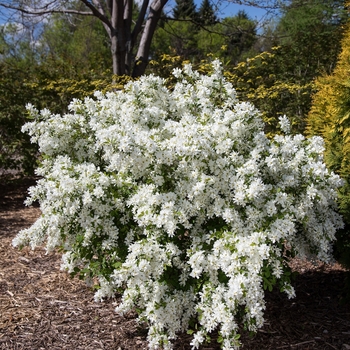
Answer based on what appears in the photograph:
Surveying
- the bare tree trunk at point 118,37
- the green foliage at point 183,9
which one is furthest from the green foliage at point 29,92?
the green foliage at point 183,9

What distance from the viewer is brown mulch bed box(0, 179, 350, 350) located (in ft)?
10.3

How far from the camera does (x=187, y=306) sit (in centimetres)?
272

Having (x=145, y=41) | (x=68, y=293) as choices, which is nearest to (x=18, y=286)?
(x=68, y=293)

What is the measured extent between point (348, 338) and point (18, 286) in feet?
9.66

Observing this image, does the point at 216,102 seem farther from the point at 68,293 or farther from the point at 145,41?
the point at 145,41

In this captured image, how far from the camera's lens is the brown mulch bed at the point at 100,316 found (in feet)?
10.3

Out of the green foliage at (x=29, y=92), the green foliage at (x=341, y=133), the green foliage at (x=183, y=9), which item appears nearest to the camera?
the green foliage at (x=341, y=133)

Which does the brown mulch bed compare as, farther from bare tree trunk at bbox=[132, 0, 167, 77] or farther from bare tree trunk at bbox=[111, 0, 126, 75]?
bare tree trunk at bbox=[132, 0, 167, 77]

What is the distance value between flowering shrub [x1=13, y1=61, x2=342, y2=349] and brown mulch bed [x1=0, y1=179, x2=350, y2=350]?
523 mm

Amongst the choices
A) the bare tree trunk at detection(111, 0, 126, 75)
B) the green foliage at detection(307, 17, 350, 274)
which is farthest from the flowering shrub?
the bare tree trunk at detection(111, 0, 126, 75)

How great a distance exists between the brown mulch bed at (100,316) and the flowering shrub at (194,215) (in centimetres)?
52

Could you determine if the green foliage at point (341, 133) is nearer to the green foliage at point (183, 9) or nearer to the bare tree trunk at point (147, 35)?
the bare tree trunk at point (147, 35)

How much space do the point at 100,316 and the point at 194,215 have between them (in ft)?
4.69

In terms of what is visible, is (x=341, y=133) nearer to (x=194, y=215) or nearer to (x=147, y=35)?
(x=194, y=215)
